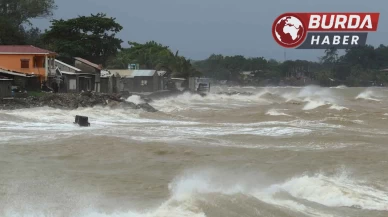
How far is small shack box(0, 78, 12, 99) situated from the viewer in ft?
102

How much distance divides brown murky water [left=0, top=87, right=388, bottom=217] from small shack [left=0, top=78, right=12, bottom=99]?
18.1 feet

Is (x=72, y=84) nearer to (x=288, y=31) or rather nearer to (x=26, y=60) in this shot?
(x=26, y=60)

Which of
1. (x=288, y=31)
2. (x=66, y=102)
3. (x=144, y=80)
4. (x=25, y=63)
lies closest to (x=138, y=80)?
(x=144, y=80)

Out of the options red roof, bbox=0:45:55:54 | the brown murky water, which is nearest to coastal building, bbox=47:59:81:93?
red roof, bbox=0:45:55:54

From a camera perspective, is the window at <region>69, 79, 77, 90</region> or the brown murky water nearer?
the brown murky water

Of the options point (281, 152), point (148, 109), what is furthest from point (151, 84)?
point (281, 152)

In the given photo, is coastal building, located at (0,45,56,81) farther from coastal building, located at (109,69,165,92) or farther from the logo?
the logo

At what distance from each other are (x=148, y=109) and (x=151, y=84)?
24.9 m

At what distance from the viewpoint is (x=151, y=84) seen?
60500 mm

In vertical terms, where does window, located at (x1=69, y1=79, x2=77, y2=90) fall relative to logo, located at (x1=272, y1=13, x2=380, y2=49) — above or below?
below

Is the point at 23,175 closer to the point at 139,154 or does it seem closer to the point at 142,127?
the point at 139,154

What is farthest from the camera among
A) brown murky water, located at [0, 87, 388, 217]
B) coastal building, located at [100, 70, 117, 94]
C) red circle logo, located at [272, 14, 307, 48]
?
coastal building, located at [100, 70, 117, 94]

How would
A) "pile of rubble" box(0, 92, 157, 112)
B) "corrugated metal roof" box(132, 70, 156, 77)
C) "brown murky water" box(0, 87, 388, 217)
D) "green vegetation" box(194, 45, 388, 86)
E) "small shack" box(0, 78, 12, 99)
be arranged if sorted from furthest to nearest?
"green vegetation" box(194, 45, 388, 86)
"corrugated metal roof" box(132, 70, 156, 77)
"small shack" box(0, 78, 12, 99)
"pile of rubble" box(0, 92, 157, 112)
"brown murky water" box(0, 87, 388, 217)

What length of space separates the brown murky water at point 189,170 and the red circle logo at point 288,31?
3.41m
